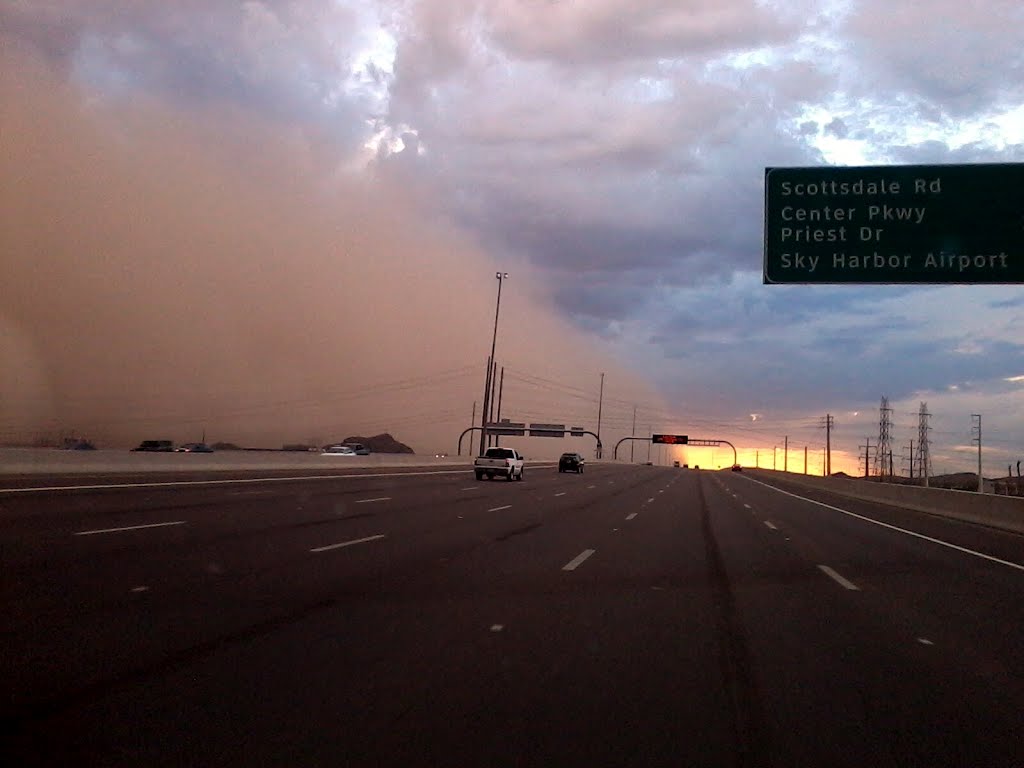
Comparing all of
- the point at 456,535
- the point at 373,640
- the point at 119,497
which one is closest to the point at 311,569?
Result: the point at 373,640

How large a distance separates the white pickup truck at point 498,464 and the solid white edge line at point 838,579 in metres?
35.7

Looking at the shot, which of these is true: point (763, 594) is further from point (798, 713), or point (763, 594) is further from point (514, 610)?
point (798, 713)

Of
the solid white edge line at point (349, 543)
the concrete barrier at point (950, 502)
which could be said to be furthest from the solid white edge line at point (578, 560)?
the concrete barrier at point (950, 502)

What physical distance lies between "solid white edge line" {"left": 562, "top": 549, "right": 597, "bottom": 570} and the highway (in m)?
0.10

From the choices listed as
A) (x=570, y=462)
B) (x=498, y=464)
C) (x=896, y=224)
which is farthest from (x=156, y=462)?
(x=570, y=462)

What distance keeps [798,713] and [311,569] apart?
8152 mm

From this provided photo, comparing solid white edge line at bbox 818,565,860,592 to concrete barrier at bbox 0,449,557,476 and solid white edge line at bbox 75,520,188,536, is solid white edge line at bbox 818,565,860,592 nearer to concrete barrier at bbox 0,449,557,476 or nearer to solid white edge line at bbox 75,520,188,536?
solid white edge line at bbox 75,520,188,536

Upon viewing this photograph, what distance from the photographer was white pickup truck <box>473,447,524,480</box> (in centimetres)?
5150

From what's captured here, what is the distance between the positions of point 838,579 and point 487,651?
8.03m

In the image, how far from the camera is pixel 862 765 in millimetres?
5617

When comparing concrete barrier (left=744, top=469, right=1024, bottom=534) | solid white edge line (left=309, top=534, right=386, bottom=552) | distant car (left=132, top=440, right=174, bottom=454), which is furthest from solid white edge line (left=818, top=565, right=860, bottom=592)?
distant car (left=132, top=440, right=174, bottom=454)

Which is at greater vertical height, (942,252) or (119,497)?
(942,252)

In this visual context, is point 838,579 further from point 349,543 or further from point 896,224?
point 896,224

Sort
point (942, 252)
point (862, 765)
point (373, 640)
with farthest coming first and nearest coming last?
point (942, 252), point (373, 640), point (862, 765)
